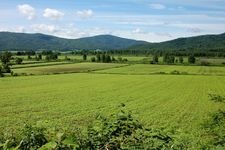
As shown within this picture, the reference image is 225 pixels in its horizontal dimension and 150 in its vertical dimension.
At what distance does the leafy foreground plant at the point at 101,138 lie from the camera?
12.1 feet

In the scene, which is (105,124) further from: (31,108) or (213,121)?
(31,108)

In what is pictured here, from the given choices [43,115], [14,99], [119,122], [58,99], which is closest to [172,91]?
[58,99]

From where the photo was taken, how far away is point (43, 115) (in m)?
33.3

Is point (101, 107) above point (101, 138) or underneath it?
underneath

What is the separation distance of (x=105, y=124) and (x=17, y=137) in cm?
109

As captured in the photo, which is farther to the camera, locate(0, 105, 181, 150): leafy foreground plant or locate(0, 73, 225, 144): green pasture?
locate(0, 73, 225, 144): green pasture

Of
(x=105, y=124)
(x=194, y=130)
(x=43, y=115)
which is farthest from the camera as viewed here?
(x=43, y=115)

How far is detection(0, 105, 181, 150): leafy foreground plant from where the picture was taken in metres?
3.69

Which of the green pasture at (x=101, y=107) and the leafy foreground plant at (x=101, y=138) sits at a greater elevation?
the leafy foreground plant at (x=101, y=138)

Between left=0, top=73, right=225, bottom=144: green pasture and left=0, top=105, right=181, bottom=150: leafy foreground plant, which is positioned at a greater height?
left=0, top=105, right=181, bottom=150: leafy foreground plant

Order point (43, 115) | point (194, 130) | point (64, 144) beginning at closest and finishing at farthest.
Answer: point (64, 144) < point (194, 130) < point (43, 115)

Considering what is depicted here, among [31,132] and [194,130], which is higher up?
[31,132]

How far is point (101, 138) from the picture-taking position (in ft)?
13.8

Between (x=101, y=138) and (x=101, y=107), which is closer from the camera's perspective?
(x=101, y=138)
